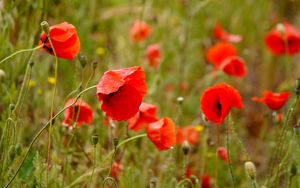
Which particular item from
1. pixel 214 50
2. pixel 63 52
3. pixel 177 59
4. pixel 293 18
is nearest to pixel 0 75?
pixel 63 52

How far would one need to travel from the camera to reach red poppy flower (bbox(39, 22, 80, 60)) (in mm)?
1607

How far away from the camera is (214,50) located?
2.72 metres

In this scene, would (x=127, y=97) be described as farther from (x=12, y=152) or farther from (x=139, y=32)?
(x=139, y=32)

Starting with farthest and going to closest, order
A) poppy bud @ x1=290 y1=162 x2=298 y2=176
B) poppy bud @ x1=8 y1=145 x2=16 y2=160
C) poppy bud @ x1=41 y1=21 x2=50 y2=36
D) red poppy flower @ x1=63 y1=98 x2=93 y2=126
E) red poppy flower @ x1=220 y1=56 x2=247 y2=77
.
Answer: red poppy flower @ x1=220 y1=56 x2=247 y2=77
red poppy flower @ x1=63 y1=98 x2=93 y2=126
poppy bud @ x1=290 y1=162 x2=298 y2=176
poppy bud @ x1=8 y1=145 x2=16 y2=160
poppy bud @ x1=41 y1=21 x2=50 y2=36

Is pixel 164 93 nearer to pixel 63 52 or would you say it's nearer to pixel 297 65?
pixel 297 65

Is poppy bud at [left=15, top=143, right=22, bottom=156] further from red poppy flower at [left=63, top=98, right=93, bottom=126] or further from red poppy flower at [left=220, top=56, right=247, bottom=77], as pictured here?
red poppy flower at [left=220, top=56, right=247, bottom=77]

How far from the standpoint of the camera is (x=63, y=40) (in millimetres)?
1607

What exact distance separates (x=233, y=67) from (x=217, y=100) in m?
A: 0.70

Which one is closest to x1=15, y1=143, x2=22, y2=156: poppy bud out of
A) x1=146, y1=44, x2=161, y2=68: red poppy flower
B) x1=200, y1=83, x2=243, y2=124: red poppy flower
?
x1=200, y1=83, x2=243, y2=124: red poppy flower

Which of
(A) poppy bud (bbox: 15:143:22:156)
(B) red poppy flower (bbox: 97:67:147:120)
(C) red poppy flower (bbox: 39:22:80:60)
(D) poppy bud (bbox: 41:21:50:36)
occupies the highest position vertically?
(D) poppy bud (bbox: 41:21:50:36)

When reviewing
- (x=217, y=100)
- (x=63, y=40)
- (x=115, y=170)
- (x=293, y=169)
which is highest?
(x=63, y=40)

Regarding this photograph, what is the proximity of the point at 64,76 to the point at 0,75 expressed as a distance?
1166mm

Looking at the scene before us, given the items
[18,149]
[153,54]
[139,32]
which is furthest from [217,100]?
[139,32]

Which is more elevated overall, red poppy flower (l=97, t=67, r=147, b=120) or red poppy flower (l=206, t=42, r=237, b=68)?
red poppy flower (l=97, t=67, r=147, b=120)
